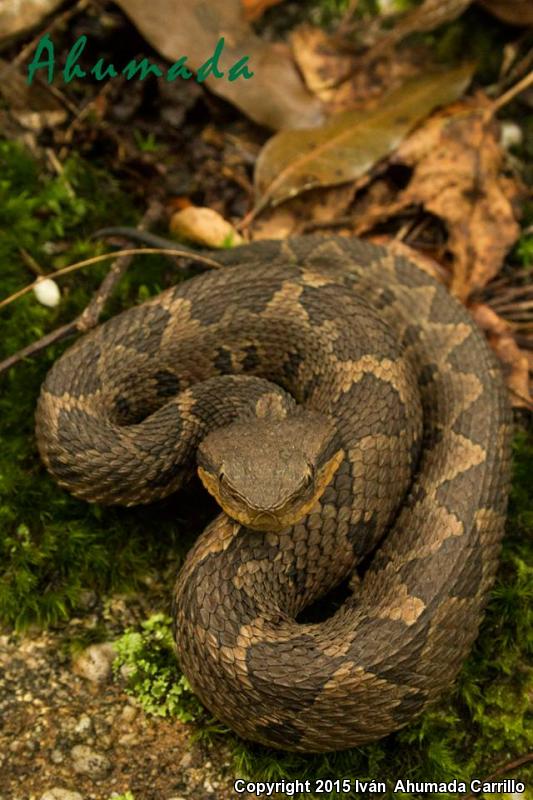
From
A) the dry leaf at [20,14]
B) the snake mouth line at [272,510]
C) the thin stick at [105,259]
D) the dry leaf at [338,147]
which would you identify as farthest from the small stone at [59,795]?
the dry leaf at [20,14]

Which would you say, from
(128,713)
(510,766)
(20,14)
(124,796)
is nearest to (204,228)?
(20,14)

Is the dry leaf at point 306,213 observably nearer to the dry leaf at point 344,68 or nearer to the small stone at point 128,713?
the dry leaf at point 344,68

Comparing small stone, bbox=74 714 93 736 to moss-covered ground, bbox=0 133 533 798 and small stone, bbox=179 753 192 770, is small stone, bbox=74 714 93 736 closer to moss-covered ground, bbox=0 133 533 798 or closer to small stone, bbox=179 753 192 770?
moss-covered ground, bbox=0 133 533 798

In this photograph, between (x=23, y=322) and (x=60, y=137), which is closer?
(x=23, y=322)

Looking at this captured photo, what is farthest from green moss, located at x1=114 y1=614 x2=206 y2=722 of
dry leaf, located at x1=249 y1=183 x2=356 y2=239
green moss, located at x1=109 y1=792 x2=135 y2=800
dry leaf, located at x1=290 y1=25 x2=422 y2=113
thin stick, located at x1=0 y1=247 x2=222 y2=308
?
dry leaf, located at x1=290 y1=25 x2=422 y2=113

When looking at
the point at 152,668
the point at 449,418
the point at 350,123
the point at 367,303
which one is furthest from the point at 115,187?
the point at 152,668

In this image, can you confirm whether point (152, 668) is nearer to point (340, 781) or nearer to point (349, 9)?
point (340, 781)

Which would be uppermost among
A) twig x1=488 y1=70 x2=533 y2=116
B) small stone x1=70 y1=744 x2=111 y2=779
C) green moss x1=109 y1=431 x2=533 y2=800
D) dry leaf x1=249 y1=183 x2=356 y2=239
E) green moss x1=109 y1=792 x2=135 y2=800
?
dry leaf x1=249 y1=183 x2=356 y2=239
